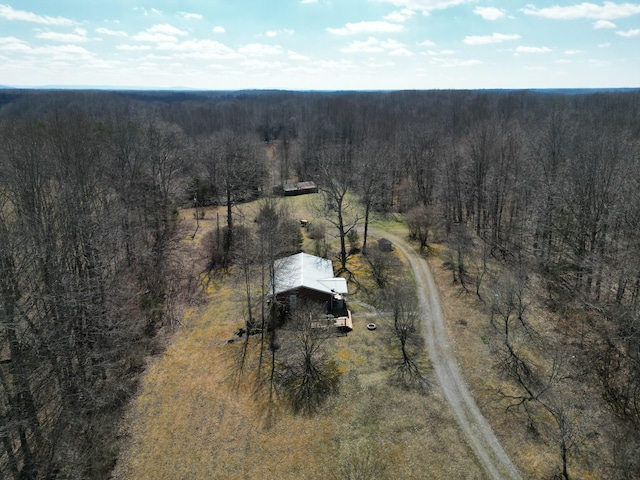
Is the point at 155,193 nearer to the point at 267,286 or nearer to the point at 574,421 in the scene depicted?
the point at 267,286

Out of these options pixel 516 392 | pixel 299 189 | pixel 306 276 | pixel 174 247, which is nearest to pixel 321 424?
pixel 516 392

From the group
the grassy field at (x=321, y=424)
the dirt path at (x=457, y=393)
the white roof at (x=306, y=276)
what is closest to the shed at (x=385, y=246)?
the dirt path at (x=457, y=393)

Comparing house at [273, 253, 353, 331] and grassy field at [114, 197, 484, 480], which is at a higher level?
house at [273, 253, 353, 331]

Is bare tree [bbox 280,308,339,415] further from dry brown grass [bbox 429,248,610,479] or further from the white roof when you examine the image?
dry brown grass [bbox 429,248,610,479]

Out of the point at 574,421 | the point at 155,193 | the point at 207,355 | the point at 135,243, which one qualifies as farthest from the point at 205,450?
the point at 155,193

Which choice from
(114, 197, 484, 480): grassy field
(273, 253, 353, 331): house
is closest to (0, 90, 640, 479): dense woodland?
(114, 197, 484, 480): grassy field

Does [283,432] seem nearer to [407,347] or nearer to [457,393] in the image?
[457,393]

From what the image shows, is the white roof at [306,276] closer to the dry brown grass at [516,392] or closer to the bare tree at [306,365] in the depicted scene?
the bare tree at [306,365]
